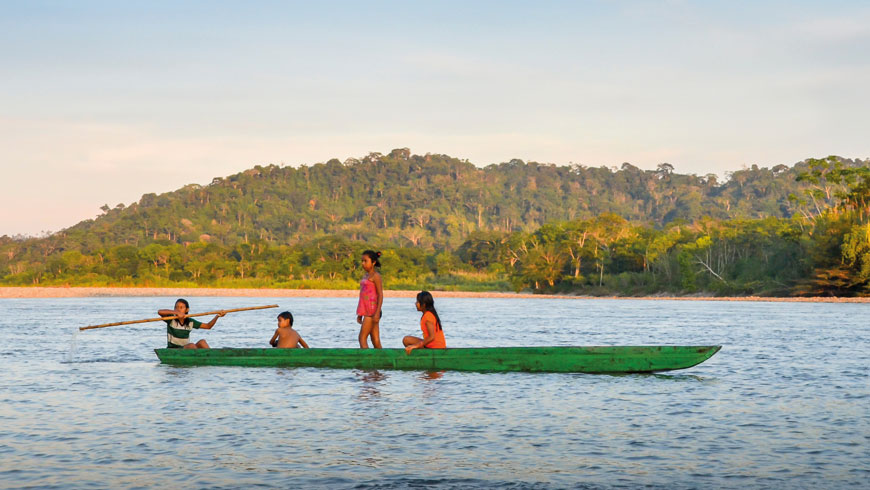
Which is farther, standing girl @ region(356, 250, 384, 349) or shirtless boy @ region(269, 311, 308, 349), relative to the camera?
shirtless boy @ region(269, 311, 308, 349)

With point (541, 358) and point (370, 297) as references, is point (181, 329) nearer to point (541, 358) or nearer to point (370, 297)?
point (370, 297)

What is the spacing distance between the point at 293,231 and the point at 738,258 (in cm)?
11318

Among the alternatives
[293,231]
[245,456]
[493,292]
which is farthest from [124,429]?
[293,231]

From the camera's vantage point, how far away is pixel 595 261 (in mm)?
81250

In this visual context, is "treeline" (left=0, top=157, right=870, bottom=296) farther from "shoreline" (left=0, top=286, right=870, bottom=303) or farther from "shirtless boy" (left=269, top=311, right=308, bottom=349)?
"shirtless boy" (left=269, top=311, right=308, bottom=349)

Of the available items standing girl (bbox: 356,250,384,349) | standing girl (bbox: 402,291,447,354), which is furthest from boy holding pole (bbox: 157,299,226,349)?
standing girl (bbox: 402,291,447,354)

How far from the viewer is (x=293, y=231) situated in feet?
567

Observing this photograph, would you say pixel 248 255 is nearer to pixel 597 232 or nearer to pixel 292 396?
pixel 597 232

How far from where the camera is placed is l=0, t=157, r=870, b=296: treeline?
201ft

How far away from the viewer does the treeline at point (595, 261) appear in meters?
61.3

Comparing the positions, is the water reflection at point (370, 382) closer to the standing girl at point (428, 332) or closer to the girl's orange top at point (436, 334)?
the standing girl at point (428, 332)

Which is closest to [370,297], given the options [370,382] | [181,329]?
[370,382]

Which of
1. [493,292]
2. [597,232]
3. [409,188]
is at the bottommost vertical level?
[493,292]

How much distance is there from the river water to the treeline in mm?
47109
